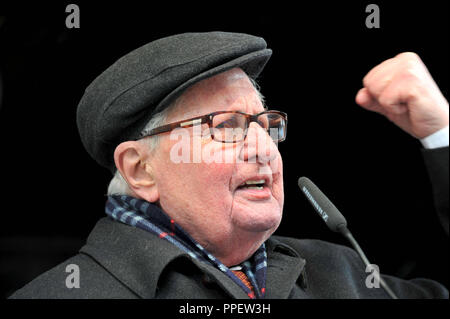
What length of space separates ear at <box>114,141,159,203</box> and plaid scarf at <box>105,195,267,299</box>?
33 millimetres

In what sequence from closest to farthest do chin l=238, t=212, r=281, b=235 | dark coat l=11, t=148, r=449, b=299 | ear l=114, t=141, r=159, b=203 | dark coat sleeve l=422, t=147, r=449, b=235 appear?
dark coat sleeve l=422, t=147, r=449, b=235
dark coat l=11, t=148, r=449, b=299
chin l=238, t=212, r=281, b=235
ear l=114, t=141, r=159, b=203

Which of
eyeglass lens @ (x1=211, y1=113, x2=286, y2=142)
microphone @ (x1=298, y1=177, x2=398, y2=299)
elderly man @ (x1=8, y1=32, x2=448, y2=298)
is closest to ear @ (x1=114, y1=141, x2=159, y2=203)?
elderly man @ (x1=8, y1=32, x2=448, y2=298)

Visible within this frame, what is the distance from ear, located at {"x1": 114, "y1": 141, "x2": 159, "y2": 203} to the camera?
1.67 metres

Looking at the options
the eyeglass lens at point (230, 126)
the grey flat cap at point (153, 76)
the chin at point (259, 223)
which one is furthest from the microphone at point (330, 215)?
the grey flat cap at point (153, 76)

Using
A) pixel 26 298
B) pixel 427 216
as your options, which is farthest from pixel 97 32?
pixel 427 216

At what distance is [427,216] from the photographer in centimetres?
Result: 235

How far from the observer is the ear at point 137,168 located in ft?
5.47

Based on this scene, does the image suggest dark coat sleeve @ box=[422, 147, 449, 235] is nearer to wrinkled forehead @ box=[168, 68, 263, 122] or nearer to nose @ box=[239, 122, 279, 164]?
nose @ box=[239, 122, 279, 164]

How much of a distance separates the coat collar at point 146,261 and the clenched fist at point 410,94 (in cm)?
57

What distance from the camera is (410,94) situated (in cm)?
125

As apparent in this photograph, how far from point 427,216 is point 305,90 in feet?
2.41

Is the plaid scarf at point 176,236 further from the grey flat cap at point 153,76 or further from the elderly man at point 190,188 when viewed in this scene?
the grey flat cap at point 153,76

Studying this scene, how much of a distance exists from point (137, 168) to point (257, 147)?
1.24 ft

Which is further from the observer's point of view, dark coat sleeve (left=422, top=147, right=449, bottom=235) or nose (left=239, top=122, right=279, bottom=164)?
nose (left=239, top=122, right=279, bottom=164)
